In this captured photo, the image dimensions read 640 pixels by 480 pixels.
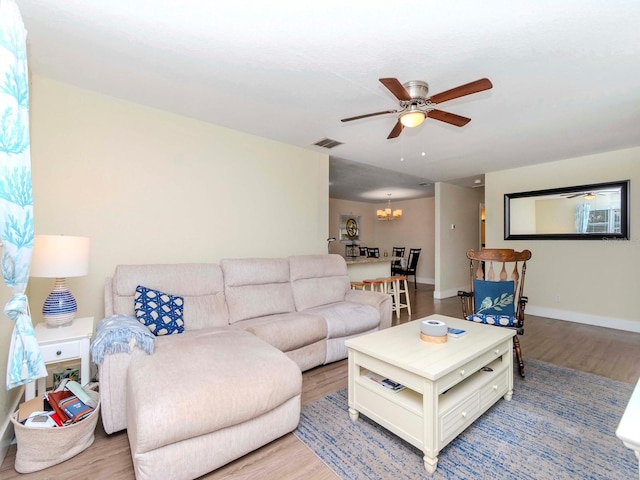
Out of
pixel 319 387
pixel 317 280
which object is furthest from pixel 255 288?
pixel 319 387

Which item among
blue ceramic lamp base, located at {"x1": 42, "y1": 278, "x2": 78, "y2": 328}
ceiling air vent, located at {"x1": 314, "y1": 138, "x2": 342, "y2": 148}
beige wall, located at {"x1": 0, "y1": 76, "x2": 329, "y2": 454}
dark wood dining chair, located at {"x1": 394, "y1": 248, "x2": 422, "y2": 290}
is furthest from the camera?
dark wood dining chair, located at {"x1": 394, "y1": 248, "x2": 422, "y2": 290}

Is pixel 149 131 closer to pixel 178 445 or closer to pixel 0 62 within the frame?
pixel 0 62

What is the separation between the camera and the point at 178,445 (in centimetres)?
134

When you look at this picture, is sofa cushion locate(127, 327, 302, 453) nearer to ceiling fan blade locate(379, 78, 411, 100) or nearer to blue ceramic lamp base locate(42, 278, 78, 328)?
blue ceramic lamp base locate(42, 278, 78, 328)

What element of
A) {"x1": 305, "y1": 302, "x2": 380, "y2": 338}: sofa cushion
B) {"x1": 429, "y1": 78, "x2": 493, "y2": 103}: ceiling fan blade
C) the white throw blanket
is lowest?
{"x1": 305, "y1": 302, "x2": 380, "y2": 338}: sofa cushion

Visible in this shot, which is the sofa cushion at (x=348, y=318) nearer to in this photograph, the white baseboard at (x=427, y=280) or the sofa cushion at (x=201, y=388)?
the sofa cushion at (x=201, y=388)

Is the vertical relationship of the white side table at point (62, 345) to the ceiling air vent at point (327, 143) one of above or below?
below

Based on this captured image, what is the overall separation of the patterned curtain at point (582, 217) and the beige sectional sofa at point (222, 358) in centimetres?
324

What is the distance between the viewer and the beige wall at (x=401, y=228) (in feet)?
26.5

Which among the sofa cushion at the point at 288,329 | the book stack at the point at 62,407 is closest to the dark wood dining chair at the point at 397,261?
the sofa cushion at the point at 288,329

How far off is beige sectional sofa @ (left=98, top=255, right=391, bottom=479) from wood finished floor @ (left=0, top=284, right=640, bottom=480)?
0.08 meters

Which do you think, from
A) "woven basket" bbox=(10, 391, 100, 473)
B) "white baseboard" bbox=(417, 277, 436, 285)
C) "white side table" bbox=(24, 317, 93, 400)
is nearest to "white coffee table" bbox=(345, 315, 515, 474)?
"woven basket" bbox=(10, 391, 100, 473)

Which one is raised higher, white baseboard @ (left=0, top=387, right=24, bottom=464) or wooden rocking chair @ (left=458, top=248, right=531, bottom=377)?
wooden rocking chair @ (left=458, top=248, right=531, bottom=377)

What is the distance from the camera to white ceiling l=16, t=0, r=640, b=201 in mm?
1590
